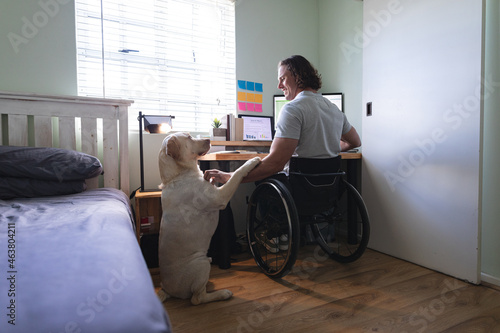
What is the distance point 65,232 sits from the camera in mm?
833

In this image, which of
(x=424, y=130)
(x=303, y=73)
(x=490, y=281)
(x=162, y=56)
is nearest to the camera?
(x=490, y=281)

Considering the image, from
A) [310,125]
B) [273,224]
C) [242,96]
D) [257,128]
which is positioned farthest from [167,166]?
[242,96]

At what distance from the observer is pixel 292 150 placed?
5.23ft

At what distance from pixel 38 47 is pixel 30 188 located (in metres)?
1.15

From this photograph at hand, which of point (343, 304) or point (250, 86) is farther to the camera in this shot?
point (250, 86)

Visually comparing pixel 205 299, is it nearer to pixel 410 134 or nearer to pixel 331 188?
pixel 331 188

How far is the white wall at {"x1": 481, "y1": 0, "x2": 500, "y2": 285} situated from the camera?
1.60 m

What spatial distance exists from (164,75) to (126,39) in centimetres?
40

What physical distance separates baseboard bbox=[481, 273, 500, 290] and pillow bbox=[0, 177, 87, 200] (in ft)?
7.95

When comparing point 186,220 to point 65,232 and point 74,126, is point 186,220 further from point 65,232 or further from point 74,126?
point 74,126

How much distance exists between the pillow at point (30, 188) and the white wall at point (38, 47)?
2.78ft

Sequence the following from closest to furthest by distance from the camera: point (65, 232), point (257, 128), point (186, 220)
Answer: point (65, 232) < point (186, 220) < point (257, 128)

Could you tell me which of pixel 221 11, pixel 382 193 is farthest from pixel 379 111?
pixel 221 11

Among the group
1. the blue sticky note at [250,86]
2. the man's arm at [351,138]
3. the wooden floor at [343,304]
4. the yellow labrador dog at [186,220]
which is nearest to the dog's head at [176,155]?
the yellow labrador dog at [186,220]
